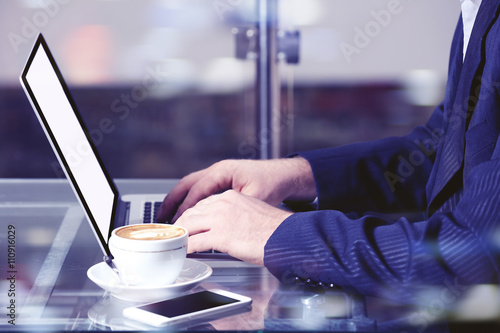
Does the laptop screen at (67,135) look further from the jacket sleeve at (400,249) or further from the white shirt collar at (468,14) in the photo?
the white shirt collar at (468,14)

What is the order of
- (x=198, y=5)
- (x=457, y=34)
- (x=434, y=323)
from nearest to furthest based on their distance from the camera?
(x=434, y=323) < (x=457, y=34) < (x=198, y=5)

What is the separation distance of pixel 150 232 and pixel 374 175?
2.24 ft

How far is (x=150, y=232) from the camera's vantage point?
0.74 m

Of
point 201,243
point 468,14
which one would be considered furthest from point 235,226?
point 468,14

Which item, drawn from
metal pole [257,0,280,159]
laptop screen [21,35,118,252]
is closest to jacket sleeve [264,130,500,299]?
laptop screen [21,35,118,252]

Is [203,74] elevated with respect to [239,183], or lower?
lower

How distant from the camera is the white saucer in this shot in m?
0.66

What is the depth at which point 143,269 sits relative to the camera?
0.68 metres

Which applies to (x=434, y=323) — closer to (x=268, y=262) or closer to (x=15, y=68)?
(x=268, y=262)

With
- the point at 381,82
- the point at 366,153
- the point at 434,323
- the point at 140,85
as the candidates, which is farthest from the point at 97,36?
the point at 434,323

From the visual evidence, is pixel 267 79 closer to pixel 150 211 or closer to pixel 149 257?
pixel 150 211

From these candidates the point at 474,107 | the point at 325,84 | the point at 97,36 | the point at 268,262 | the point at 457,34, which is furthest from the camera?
the point at 325,84

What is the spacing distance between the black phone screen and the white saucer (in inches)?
0.6

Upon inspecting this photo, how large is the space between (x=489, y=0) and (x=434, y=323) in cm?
61
